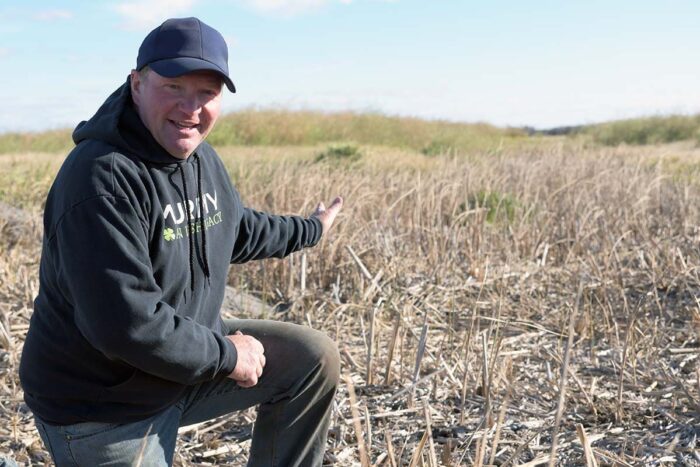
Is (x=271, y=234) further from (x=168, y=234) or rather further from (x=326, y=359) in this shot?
(x=168, y=234)

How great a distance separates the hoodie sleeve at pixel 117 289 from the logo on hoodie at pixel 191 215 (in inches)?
4.7

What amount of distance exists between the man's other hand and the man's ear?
0.63 metres

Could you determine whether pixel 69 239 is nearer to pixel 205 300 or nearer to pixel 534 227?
pixel 205 300

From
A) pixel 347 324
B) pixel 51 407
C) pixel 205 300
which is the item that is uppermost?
pixel 205 300

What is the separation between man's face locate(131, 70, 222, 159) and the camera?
81.5 inches

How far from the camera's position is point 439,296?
15.7 feet

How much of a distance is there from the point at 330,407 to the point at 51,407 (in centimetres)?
76

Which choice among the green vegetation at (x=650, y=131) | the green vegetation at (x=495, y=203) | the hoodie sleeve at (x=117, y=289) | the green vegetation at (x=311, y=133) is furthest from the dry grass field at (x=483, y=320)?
the green vegetation at (x=650, y=131)

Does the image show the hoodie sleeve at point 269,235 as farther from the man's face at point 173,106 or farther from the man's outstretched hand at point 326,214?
the man's face at point 173,106

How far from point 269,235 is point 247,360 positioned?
0.58 metres

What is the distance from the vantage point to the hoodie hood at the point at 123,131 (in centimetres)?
201

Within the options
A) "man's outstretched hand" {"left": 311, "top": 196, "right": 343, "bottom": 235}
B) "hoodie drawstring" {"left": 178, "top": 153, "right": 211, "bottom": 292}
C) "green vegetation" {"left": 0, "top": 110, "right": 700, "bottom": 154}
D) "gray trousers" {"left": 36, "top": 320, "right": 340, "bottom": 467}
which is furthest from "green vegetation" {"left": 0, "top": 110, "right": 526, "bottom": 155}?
"hoodie drawstring" {"left": 178, "top": 153, "right": 211, "bottom": 292}

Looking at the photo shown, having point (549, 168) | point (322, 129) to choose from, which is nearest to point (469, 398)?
point (549, 168)

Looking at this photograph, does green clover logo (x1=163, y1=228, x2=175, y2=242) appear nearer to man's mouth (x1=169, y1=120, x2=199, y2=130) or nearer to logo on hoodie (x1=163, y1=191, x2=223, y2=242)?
logo on hoodie (x1=163, y1=191, x2=223, y2=242)
